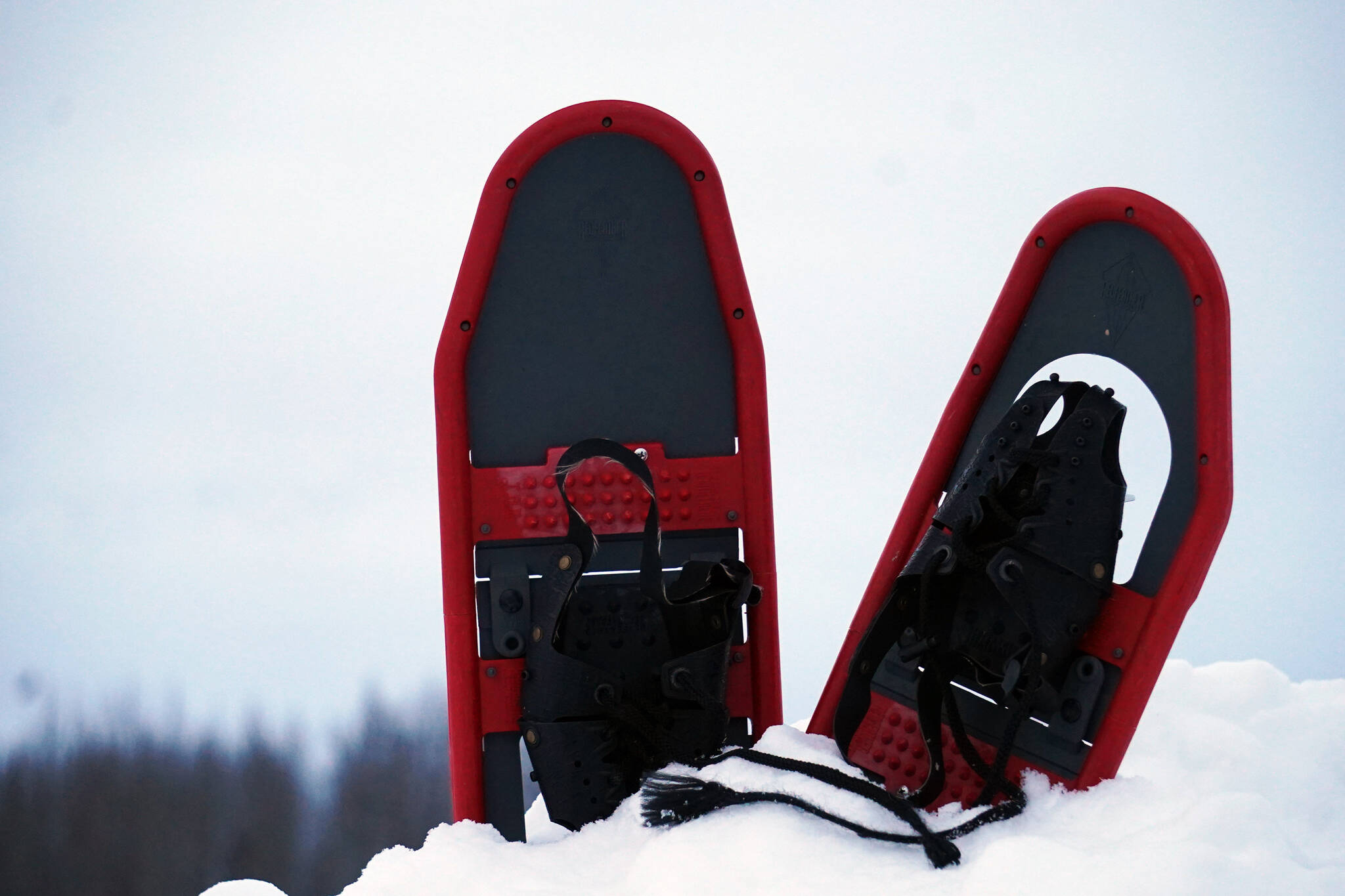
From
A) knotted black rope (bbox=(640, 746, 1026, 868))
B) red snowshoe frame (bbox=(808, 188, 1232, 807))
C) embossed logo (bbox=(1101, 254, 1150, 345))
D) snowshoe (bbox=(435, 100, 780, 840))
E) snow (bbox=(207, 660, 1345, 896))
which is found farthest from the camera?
snowshoe (bbox=(435, 100, 780, 840))

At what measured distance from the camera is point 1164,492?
5.83ft

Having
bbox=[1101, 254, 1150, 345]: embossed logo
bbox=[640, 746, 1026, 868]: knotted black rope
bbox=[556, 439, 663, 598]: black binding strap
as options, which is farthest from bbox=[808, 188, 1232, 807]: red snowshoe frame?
bbox=[556, 439, 663, 598]: black binding strap

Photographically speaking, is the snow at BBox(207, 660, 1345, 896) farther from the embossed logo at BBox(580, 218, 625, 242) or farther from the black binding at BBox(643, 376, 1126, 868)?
the embossed logo at BBox(580, 218, 625, 242)

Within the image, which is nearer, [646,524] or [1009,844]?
[1009,844]

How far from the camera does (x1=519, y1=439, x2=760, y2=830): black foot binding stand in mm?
1845

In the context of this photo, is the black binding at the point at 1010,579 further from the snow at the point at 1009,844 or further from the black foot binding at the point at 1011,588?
the snow at the point at 1009,844

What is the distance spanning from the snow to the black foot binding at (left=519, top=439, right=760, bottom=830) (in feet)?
0.31

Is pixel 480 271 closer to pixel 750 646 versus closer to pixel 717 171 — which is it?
pixel 717 171

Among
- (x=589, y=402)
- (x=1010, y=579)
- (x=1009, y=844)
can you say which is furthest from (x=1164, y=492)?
(x=589, y=402)

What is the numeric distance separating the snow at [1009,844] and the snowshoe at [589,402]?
0.26 m

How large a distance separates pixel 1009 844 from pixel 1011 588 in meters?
0.45

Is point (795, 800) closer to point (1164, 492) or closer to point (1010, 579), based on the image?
point (1010, 579)

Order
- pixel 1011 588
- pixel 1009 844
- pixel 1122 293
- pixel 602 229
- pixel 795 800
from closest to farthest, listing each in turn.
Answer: pixel 1009 844 → pixel 795 800 → pixel 1011 588 → pixel 1122 293 → pixel 602 229

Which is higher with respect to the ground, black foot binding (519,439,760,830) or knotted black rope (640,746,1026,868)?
black foot binding (519,439,760,830)
